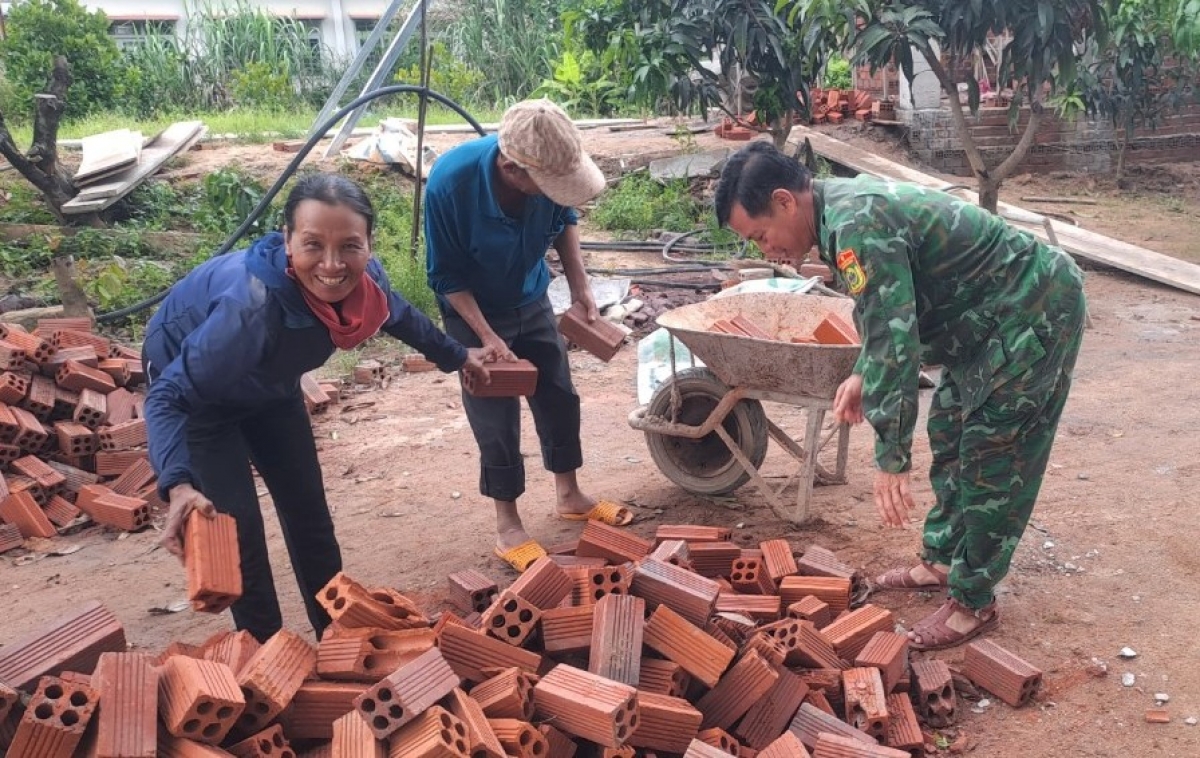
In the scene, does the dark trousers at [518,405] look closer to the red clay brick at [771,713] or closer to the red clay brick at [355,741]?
the red clay brick at [771,713]

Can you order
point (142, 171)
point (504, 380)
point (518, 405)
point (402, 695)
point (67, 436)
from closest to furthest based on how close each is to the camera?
point (402, 695) → point (504, 380) → point (518, 405) → point (67, 436) → point (142, 171)

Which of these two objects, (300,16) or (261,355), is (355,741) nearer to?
(261,355)

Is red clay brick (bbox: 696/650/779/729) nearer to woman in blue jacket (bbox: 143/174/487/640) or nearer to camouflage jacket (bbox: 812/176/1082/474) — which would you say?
camouflage jacket (bbox: 812/176/1082/474)

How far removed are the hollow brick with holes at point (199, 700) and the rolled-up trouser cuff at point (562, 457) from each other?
219cm

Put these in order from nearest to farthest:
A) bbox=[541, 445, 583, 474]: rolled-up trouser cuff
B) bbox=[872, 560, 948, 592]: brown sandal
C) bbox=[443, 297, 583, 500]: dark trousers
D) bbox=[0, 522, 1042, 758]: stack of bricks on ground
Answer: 1. bbox=[0, 522, 1042, 758]: stack of bricks on ground
2. bbox=[872, 560, 948, 592]: brown sandal
3. bbox=[443, 297, 583, 500]: dark trousers
4. bbox=[541, 445, 583, 474]: rolled-up trouser cuff

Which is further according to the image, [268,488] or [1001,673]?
[268,488]

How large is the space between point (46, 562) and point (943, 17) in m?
6.88

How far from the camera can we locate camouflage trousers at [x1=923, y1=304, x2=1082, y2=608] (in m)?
3.28

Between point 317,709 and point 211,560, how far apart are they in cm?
50

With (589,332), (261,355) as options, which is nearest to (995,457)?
(589,332)

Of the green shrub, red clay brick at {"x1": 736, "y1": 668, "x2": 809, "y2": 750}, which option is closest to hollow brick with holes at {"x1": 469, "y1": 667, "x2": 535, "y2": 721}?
red clay brick at {"x1": 736, "y1": 668, "x2": 809, "y2": 750}

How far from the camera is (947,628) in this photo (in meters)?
3.65

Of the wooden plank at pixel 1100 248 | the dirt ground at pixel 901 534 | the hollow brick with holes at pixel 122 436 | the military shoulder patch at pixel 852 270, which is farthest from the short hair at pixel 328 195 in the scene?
the wooden plank at pixel 1100 248

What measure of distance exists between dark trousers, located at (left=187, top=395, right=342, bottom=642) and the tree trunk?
4389mm
